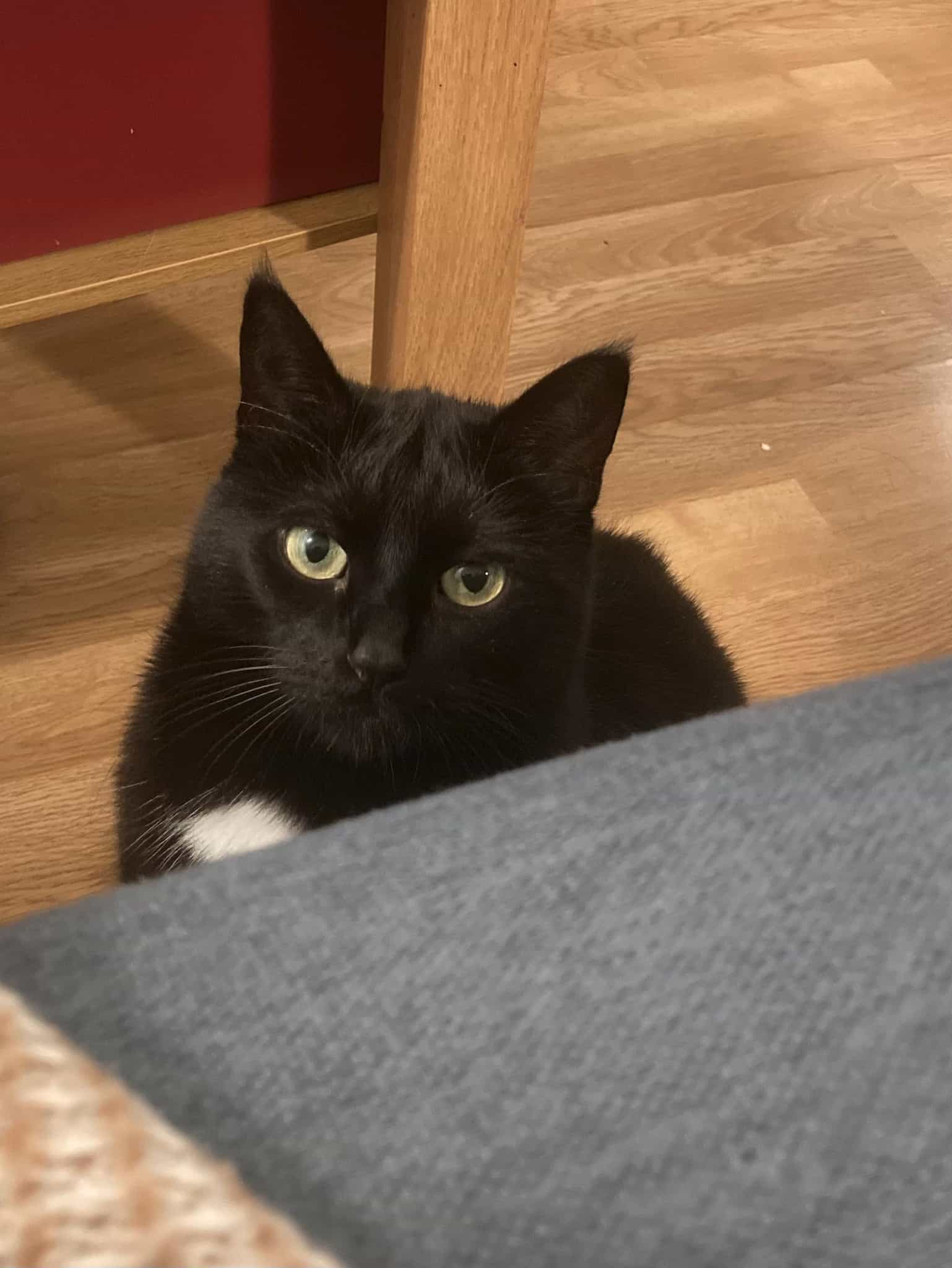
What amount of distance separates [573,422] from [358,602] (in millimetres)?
186

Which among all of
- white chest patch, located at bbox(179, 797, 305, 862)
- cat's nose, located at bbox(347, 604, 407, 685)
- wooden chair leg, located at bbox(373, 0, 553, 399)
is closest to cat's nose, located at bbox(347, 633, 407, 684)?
cat's nose, located at bbox(347, 604, 407, 685)

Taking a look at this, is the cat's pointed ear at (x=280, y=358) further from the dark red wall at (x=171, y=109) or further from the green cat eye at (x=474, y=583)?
the dark red wall at (x=171, y=109)

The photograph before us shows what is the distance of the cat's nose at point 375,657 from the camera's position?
70 cm

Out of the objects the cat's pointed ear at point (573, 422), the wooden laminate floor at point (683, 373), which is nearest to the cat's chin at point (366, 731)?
the cat's pointed ear at point (573, 422)

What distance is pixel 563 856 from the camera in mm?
308

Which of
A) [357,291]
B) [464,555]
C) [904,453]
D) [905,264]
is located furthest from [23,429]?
[905,264]

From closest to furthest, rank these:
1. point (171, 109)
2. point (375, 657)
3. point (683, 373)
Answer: point (375, 657) < point (171, 109) < point (683, 373)

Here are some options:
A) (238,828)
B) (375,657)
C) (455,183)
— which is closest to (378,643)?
(375,657)

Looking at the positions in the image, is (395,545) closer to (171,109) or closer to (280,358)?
(280,358)

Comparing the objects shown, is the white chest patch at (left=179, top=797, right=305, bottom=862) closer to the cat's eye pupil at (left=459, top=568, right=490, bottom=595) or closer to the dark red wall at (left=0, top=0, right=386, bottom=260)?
the cat's eye pupil at (left=459, top=568, right=490, bottom=595)

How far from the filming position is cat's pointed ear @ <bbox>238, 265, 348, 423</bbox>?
721 mm

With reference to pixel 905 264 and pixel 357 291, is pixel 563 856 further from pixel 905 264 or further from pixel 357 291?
pixel 905 264

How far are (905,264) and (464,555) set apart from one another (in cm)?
124

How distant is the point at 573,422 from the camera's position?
2.49ft
